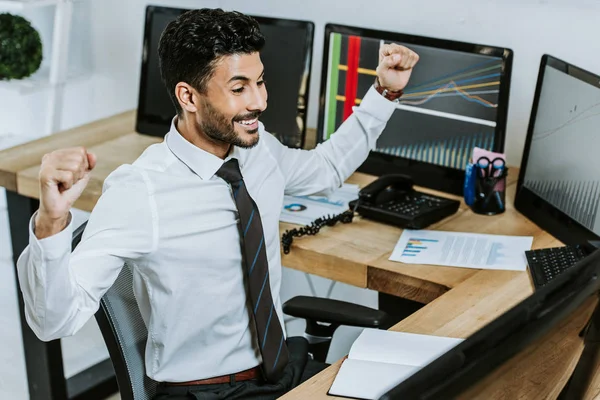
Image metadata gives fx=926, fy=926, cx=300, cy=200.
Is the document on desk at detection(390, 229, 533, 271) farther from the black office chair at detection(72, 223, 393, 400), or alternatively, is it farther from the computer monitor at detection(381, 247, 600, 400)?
the computer monitor at detection(381, 247, 600, 400)

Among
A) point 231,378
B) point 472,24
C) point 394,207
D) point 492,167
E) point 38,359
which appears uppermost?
point 472,24

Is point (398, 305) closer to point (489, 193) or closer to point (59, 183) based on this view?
point (489, 193)

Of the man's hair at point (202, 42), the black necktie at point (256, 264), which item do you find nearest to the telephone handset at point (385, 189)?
the black necktie at point (256, 264)

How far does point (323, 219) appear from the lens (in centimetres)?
235

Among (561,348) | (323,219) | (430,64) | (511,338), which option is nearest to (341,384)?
(561,348)

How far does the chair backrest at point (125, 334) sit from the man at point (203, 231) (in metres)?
0.02

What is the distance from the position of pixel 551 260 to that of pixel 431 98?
638 mm

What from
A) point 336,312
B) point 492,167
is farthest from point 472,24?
point 336,312

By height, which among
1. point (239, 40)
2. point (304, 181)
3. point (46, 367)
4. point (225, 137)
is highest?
point (239, 40)

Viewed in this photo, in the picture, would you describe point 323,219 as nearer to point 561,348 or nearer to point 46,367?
point 46,367

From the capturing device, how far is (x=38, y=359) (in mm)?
2770

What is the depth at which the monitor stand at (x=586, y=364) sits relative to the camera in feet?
A: 3.93

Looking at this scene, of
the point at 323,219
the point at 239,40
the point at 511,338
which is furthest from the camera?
the point at 323,219

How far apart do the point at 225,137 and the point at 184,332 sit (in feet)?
1.25
